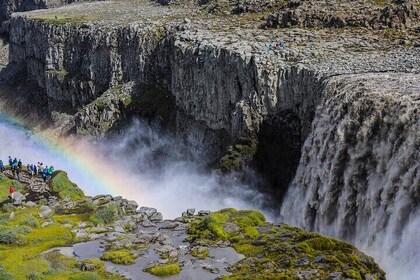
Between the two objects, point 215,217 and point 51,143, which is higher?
point 215,217

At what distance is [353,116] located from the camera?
41.7 m

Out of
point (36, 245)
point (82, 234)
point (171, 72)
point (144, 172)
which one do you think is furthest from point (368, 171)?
point (171, 72)

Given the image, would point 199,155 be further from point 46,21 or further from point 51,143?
point 46,21

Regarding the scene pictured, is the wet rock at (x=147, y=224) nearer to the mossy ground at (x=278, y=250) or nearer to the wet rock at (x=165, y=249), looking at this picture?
the mossy ground at (x=278, y=250)

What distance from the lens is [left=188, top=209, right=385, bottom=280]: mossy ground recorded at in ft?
99.8

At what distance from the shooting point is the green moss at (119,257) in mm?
35156

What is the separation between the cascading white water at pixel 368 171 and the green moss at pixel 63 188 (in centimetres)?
1996

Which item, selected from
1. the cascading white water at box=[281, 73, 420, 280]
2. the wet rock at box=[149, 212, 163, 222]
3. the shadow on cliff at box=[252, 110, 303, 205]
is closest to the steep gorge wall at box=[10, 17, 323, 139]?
the shadow on cliff at box=[252, 110, 303, 205]

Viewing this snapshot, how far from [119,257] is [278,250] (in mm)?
10073

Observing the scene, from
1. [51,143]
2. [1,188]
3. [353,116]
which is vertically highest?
[353,116]

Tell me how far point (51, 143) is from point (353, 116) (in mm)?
57430

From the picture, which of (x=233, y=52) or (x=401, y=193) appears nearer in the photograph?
(x=401, y=193)

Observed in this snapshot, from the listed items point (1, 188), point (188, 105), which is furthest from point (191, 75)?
point (1, 188)

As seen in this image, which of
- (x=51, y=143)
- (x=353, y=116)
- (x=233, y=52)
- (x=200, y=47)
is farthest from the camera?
(x=51, y=143)
